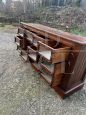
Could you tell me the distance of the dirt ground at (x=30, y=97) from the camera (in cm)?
154

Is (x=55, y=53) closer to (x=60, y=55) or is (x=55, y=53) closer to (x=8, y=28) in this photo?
(x=60, y=55)

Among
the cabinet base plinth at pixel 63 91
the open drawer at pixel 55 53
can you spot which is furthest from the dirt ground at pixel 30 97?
the open drawer at pixel 55 53

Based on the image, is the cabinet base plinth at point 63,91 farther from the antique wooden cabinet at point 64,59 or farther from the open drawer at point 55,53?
the open drawer at point 55,53

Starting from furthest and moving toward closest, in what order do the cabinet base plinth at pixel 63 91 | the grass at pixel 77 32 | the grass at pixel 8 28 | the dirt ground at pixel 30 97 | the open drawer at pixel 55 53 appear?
the grass at pixel 8 28
the grass at pixel 77 32
the cabinet base plinth at pixel 63 91
the dirt ground at pixel 30 97
the open drawer at pixel 55 53

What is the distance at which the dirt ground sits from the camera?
5.06 feet

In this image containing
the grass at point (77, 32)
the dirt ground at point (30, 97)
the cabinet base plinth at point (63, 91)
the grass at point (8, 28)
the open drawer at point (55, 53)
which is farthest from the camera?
the grass at point (8, 28)

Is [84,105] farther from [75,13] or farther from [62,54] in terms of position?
[75,13]

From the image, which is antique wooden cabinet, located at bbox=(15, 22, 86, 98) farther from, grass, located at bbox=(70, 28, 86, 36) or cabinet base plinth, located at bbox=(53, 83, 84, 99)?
grass, located at bbox=(70, 28, 86, 36)

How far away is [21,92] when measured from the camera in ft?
5.90

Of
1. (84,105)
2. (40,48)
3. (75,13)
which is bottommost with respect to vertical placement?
(84,105)

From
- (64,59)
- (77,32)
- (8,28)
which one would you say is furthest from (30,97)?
(8,28)

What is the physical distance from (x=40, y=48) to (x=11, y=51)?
1.66 m

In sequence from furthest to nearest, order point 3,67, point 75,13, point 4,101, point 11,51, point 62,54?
point 75,13
point 11,51
point 3,67
point 4,101
point 62,54

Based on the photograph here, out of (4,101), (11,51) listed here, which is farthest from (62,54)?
(11,51)
